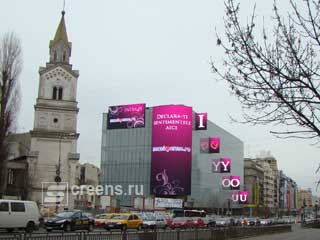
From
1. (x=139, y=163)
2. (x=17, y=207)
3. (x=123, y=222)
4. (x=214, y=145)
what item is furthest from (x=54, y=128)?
(x=17, y=207)

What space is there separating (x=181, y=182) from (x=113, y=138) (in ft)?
102

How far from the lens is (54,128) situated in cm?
8400

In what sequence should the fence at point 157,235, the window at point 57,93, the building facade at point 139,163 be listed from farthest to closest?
the building facade at point 139,163
the window at point 57,93
the fence at point 157,235

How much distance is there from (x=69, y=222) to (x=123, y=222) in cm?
700

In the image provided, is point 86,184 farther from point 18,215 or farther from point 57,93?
point 18,215

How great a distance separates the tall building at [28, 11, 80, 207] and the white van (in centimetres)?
4973

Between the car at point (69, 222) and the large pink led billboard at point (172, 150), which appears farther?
the large pink led billboard at point (172, 150)

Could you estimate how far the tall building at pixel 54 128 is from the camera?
3260 inches

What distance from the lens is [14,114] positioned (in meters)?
44.7

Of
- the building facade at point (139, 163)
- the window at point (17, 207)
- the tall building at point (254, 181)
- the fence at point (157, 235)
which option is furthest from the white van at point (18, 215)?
the tall building at point (254, 181)

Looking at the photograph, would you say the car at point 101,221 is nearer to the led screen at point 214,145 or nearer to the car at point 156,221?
the car at point 156,221

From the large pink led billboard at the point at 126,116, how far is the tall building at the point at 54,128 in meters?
6.47

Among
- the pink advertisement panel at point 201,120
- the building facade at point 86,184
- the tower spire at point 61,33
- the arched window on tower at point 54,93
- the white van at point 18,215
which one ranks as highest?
the tower spire at point 61,33

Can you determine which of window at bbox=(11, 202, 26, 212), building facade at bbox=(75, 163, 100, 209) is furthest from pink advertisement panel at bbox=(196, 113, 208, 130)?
window at bbox=(11, 202, 26, 212)
